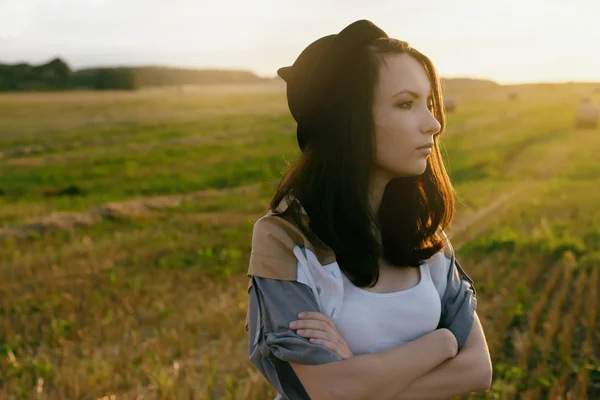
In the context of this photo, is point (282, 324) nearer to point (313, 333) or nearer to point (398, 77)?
point (313, 333)

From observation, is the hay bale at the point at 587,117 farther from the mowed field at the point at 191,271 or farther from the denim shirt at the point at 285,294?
the denim shirt at the point at 285,294

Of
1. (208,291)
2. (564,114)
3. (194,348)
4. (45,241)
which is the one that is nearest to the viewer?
(194,348)

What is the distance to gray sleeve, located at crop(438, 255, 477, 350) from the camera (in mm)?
2426

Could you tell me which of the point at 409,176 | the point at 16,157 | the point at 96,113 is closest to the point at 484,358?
the point at 409,176

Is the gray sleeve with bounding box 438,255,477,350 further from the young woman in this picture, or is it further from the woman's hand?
the woman's hand

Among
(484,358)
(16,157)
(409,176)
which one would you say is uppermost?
(409,176)

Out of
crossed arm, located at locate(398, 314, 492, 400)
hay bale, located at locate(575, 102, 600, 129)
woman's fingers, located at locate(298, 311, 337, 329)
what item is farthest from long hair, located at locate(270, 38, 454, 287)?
hay bale, located at locate(575, 102, 600, 129)

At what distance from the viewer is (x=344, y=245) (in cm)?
215

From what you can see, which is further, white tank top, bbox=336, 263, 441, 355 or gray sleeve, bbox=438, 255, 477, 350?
gray sleeve, bbox=438, 255, 477, 350

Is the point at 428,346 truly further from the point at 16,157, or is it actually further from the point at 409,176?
the point at 16,157

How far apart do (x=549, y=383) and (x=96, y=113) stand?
42705mm

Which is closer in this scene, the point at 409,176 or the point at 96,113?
the point at 409,176

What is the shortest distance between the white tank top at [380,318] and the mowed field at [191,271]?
991mm

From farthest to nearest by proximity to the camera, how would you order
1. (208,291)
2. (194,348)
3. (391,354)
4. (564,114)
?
(564,114), (208,291), (194,348), (391,354)
